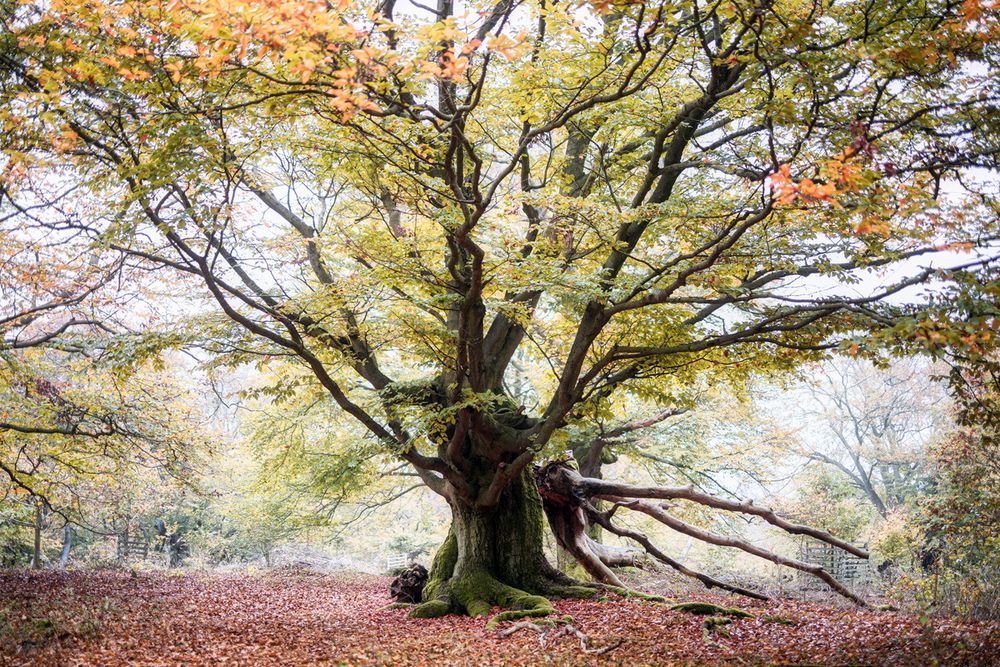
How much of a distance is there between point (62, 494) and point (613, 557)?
10.3 metres

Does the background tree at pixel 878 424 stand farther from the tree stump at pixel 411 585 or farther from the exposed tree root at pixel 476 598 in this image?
the exposed tree root at pixel 476 598

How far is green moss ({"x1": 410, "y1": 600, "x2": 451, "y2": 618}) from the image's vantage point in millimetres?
9500

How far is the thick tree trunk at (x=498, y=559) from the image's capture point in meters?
9.76

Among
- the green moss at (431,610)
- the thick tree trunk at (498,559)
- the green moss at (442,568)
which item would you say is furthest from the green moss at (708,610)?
the green moss at (442,568)

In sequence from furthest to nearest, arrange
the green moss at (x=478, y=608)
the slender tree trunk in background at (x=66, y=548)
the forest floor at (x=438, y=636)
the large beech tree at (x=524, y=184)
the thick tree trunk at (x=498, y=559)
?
the slender tree trunk in background at (x=66, y=548) < the thick tree trunk at (x=498, y=559) < the green moss at (x=478, y=608) < the forest floor at (x=438, y=636) < the large beech tree at (x=524, y=184)

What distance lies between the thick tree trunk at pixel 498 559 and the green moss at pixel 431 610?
0.01 metres

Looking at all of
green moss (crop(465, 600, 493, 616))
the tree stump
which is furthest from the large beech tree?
the tree stump

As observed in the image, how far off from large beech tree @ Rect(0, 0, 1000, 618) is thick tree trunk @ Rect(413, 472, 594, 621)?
43 millimetres

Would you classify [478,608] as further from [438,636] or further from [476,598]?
[438,636]

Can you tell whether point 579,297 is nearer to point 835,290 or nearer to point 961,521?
point 835,290

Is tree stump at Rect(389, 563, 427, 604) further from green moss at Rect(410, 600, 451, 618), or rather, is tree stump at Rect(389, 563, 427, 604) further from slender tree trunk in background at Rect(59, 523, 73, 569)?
slender tree trunk in background at Rect(59, 523, 73, 569)

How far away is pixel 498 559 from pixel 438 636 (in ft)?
8.72

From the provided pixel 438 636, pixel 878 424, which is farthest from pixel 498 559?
pixel 878 424

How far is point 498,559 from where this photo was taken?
33.8ft
